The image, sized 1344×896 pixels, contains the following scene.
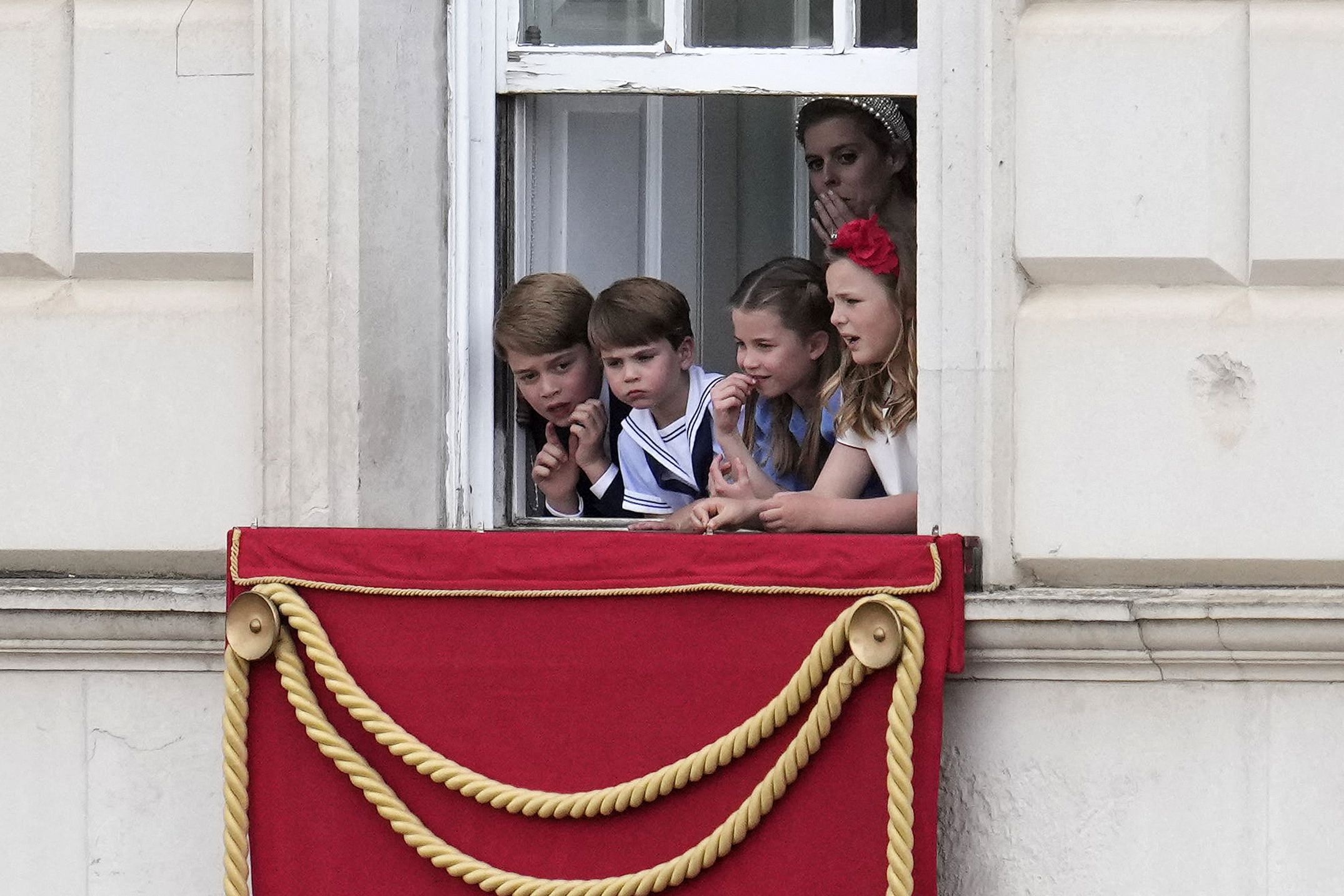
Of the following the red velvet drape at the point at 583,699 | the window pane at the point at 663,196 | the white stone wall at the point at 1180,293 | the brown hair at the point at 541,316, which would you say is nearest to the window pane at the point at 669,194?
the window pane at the point at 663,196

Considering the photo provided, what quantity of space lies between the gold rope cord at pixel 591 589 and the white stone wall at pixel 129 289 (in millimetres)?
235

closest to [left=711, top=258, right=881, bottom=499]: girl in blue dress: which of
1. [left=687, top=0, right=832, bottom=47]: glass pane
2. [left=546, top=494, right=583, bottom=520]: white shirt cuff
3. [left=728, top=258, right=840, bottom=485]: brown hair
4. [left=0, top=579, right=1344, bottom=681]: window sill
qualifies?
[left=728, top=258, right=840, bottom=485]: brown hair

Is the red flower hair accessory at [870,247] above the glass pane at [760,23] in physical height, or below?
below

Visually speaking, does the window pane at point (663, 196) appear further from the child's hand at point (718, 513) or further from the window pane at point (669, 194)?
the child's hand at point (718, 513)

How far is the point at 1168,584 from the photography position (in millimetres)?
3070

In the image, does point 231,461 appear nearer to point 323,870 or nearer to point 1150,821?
point 323,870

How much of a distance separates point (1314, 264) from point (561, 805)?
1.70 meters

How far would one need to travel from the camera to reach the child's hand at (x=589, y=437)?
3717 millimetres

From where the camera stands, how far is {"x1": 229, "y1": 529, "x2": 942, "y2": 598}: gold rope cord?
2969mm

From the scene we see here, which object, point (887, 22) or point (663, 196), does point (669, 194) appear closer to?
point (663, 196)

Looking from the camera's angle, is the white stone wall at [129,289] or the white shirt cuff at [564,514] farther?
the white shirt cuff at [564,514]

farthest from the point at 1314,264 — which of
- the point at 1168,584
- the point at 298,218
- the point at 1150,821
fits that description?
the point at 298,218

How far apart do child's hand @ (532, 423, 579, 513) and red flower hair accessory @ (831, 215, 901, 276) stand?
0.79 metres

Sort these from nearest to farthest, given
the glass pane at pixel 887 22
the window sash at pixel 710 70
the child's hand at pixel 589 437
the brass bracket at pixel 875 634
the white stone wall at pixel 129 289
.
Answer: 1. the brass bracket at pixel 875 634
2. the white stone wall at pixel 129 289
3. the window sash at pixel 710 70
4. the glass pane at pixel 887 22
5. the child's hand at pixel 589 437
